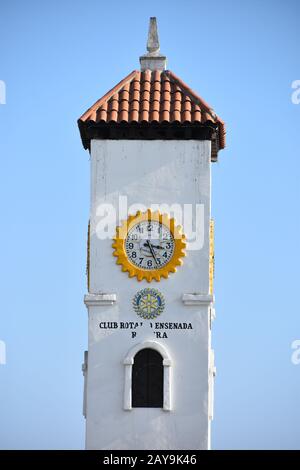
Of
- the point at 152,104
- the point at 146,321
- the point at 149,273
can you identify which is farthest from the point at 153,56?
the point at 146,321

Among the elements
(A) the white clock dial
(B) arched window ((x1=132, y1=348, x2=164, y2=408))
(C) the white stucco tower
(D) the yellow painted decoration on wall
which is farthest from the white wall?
(A) the white clock dial

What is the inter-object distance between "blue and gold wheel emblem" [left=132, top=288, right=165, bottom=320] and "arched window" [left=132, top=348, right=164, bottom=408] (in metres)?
1.13

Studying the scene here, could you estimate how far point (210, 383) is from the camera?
57.2m

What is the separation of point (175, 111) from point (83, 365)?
803 centimetres

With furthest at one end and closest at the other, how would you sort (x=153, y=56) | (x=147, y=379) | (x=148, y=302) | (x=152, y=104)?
(x=153, y=56) < (x=152, y=104) < (x=148, y=302) < (x=147, y=379)

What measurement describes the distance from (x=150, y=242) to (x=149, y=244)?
0.07 m

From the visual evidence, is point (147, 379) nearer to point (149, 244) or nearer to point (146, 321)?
point (146, 321)

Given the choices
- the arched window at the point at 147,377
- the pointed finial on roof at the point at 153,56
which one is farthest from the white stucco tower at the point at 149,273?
the pointed finial on roof at the point at 153,56

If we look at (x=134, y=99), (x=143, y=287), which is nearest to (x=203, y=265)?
(x=143, y=287)

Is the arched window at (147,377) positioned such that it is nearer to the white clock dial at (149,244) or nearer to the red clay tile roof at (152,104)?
the white clock dial at (149,244)

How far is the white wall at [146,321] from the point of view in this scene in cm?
5666

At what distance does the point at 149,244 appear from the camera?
189 feet

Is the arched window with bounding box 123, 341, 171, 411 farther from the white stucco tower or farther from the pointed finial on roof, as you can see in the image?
the pointed finial on roof
